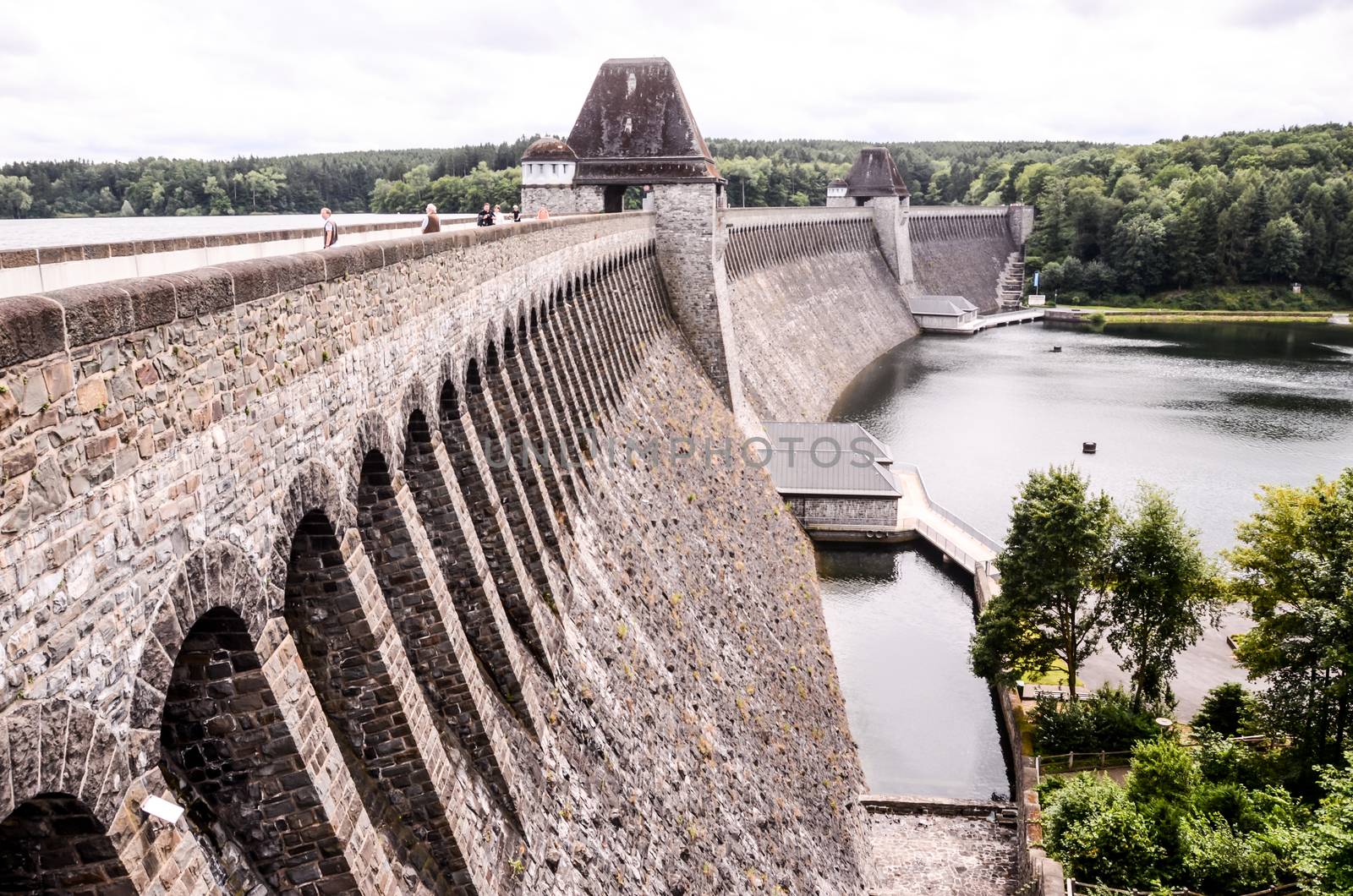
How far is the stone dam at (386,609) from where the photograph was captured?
5.41 meters

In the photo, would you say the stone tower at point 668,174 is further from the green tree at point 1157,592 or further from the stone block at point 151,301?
the stone block at point 151,301

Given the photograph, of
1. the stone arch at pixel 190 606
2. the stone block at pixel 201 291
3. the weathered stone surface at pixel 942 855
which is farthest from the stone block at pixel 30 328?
the weathered stone surface at pixel 942 855

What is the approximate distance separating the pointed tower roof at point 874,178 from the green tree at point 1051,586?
71.3 metres

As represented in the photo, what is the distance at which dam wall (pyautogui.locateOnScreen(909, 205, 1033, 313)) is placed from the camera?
10675 cm

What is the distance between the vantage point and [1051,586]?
2908 cm

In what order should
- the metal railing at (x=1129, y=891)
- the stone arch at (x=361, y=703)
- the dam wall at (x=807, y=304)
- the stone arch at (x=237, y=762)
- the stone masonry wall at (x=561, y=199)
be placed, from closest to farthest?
the stone arch at (x=237, y=762)
the stone arch at (x=361, y=703)
the metal railing at (x=1129, y=891)
the stone masonry wall at (x=561, y=199)
the dam wall at (x=807, y=304)

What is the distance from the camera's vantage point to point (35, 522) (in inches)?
197

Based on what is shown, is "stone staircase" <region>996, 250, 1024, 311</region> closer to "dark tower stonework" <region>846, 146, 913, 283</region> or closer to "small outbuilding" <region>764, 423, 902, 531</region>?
"dark tower stonework" <region>846, 146, 913, 283</region>

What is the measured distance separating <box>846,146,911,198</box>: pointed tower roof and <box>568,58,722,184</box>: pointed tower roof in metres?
61.0

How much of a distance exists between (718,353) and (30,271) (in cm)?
3238

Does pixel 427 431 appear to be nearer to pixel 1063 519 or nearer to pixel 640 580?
pixel 640 580

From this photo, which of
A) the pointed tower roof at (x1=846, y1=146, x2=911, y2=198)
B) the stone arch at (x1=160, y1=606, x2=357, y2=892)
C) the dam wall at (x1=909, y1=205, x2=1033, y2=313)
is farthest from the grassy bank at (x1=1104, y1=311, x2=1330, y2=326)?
the stone arch at (x1=160, y1=606, x2=357, y2=892)

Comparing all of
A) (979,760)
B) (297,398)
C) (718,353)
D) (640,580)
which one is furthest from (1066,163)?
(297,398)

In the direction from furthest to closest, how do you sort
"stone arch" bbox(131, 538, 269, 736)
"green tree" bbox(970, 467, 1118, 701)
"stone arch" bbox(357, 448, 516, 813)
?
1. "green tree" bbox(970, 467, 1118, 701)
2. "stone arch" bbox(357, 448, 516, 813)
3. "stone arch" bbox(131, 538, 269, 736)
